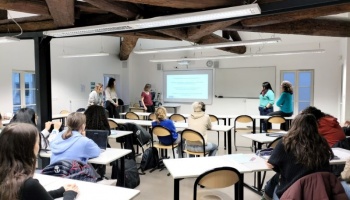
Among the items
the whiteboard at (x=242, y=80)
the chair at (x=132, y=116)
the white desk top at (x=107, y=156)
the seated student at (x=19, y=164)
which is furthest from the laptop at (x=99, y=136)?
the whiteboard at (x=242, y=80)

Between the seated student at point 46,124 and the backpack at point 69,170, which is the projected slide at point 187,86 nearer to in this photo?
the seated student at point 46,124

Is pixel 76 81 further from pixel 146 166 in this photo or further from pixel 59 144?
pixel 59 144

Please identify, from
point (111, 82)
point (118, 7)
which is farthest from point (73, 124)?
point (111, 82)

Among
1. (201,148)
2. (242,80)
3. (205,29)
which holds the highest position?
(205,29)

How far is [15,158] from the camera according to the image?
56.1 inches

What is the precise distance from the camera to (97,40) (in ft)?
32.7

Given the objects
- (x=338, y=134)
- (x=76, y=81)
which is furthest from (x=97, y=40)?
(x=338, y=134)

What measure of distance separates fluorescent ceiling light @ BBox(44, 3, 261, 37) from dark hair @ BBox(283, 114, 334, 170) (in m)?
1.32

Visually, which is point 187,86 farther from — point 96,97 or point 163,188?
point 163,188

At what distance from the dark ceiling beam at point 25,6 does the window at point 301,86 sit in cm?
763

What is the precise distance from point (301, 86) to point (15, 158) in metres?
9.01

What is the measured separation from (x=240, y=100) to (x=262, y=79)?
107 centimetres

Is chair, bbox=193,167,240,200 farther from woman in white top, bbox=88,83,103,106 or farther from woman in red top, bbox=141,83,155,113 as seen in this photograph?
woman in red top, bbox=141,83,155,113

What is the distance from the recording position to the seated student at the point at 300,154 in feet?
6.68
